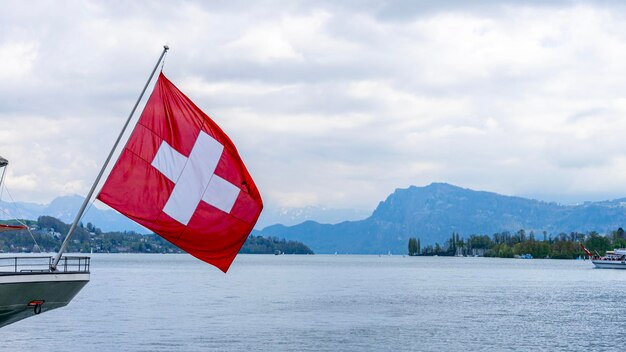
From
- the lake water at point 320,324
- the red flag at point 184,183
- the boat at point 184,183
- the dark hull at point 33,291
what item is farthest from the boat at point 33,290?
the lake water at point 320,324

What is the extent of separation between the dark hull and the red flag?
7879mm

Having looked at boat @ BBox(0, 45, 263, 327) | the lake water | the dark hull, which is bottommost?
the lake water

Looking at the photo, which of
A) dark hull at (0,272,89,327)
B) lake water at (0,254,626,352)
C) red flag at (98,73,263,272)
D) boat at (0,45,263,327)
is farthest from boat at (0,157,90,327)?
lake water at (0,254,626,352)

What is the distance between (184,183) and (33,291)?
10206 millimetres

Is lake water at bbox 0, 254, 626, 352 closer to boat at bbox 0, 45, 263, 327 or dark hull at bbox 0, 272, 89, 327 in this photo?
dark hull at bbox 0, 272, 89, 327

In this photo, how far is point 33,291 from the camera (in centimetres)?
3609

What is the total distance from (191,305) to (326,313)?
817 inches

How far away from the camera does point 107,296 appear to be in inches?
5118

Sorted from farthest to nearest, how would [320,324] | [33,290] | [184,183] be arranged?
[320,324] < [33,290] < [184,183]

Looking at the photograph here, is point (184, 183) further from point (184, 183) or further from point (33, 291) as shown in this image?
point (33, 291)

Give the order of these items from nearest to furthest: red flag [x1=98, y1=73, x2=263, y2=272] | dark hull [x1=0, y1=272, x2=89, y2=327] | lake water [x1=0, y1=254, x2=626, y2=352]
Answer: red flag [x1=98, y1=73, x2=263, y2=272], dark hull [x1=0, y1=272, x2=89, y2=327], lake water [x1=0, y1=254, x2=626, y2=352]

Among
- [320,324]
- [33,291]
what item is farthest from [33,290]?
[320,324]

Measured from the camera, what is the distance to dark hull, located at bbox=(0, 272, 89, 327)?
115 feet

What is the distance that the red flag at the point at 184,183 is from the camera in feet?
97.2
